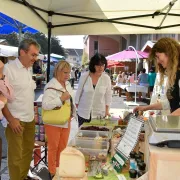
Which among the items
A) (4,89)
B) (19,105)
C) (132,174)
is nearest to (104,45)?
(19,105)

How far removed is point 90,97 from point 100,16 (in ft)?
3.80

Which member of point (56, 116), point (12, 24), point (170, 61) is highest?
point (12, 24)

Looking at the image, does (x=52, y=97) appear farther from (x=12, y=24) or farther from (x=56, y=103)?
(x=12, y=24)

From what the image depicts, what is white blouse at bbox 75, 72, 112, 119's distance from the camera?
358cm

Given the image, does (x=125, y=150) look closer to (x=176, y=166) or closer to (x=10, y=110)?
(x=176, y=166)

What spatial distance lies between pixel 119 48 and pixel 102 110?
119 ft

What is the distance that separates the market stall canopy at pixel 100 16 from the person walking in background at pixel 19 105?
1.38ft

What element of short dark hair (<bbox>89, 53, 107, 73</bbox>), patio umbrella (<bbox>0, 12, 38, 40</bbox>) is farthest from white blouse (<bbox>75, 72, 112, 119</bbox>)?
patio umbrella (<bbox>0, 12, 38, 40</bbox>)

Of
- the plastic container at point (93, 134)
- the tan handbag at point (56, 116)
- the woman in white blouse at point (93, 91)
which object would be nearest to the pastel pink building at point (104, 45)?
the woman in white blouse at point (93, 91)

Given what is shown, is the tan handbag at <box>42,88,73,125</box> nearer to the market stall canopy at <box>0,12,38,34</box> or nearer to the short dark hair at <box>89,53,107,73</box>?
the short dark hair at <box>89,53,107,73</box>

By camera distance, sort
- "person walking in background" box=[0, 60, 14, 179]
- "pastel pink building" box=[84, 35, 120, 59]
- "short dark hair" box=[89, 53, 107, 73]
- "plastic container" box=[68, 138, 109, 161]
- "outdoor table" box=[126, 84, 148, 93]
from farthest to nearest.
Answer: "pastel pink building" box=[84, 35, 120, 59]
"outdoor table" box=[126, 84, 148, 93]
"short dark hair" box=[89, 53, 107, 73]
"person walking in background" box=[0, 60, 14, 179]
"plastic container" box=[68, 138, 109, 161]

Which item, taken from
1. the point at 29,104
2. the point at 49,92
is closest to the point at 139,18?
the point at 49,92

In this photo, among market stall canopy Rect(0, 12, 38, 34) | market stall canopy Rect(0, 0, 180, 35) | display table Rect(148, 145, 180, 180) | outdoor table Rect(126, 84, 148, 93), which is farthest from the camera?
outdoor table Rect(126, 84, 148, 93)

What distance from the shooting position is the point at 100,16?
382cm
